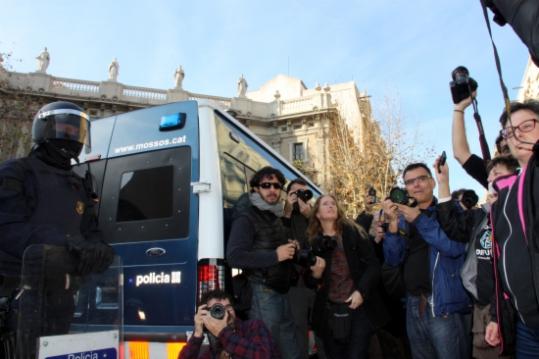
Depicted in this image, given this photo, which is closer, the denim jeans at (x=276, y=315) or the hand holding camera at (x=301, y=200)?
the denim jeans at (x=276, y=315)

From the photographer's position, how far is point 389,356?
13.3 feet

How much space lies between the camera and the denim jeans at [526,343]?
183cm

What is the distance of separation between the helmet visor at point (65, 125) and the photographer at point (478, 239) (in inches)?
90.2

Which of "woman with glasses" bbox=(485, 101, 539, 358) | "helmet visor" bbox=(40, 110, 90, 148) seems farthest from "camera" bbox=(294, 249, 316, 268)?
"helmet visor" bbox=(40, 110, 90, 148)

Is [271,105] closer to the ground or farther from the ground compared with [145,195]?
farther from the ground

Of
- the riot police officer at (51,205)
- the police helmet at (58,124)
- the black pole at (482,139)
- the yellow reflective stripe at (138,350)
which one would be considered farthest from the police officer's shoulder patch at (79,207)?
the black pole at (482,139)

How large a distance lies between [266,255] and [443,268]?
1.25 meters

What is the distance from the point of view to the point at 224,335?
2527 mm

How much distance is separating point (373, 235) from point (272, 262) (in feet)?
4.80

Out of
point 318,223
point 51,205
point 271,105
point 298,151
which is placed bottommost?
point 318,223

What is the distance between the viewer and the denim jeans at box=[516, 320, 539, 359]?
1.83 meters

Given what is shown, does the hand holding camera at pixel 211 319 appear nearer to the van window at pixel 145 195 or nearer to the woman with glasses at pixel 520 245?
the van window at pixel 145 195

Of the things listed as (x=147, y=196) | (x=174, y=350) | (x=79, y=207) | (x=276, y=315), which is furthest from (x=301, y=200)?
(x=79, y=207)

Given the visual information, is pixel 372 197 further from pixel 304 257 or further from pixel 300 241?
pixel 304 257
